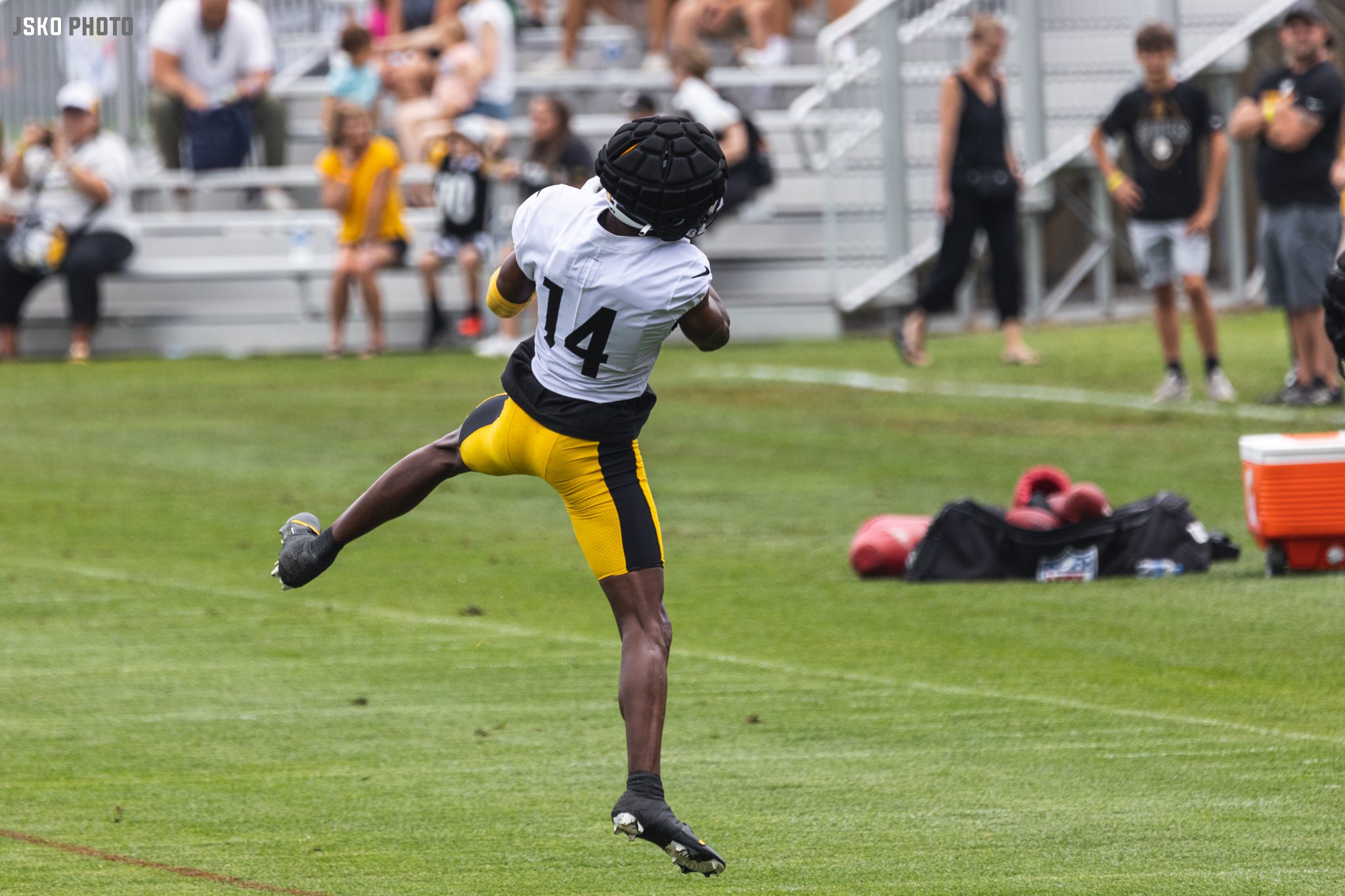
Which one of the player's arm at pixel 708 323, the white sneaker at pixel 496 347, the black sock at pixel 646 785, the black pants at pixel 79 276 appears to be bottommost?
the white sneaker at pixel 496 347

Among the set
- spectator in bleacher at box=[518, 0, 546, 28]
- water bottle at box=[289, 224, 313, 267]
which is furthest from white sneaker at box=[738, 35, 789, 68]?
water bottle at box=[289, 224, 313, 267]

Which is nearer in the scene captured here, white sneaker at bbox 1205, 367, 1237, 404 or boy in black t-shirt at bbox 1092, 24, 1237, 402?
boy in black t-shirt at bbox 1092, 24, 1237, 402

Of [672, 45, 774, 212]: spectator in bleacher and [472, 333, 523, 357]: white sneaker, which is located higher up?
[672, 45, 774, 212]: spectator in bleacher

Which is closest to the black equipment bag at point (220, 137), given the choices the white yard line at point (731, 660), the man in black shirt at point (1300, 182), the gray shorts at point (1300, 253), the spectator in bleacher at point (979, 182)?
the spectator in bleacher at point (979, 182)

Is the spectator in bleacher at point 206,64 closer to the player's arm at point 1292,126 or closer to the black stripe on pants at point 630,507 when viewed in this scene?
the player's arm at point 1292,126

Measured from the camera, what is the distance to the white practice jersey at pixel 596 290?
199 inches

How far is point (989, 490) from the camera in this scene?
1106cm

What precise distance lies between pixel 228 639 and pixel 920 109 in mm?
12208

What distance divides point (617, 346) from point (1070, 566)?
4.37 meters

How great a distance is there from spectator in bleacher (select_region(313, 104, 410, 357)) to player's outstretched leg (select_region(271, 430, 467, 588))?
11.8 meters

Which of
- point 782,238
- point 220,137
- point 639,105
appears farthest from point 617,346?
point 220,137

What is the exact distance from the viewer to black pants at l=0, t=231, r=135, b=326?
1794cm

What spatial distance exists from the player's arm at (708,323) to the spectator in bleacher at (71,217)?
13.7 m

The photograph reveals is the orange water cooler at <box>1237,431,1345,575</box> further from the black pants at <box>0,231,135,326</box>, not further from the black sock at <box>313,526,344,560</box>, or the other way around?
the black pants at <box>0,231,135,326</box>
